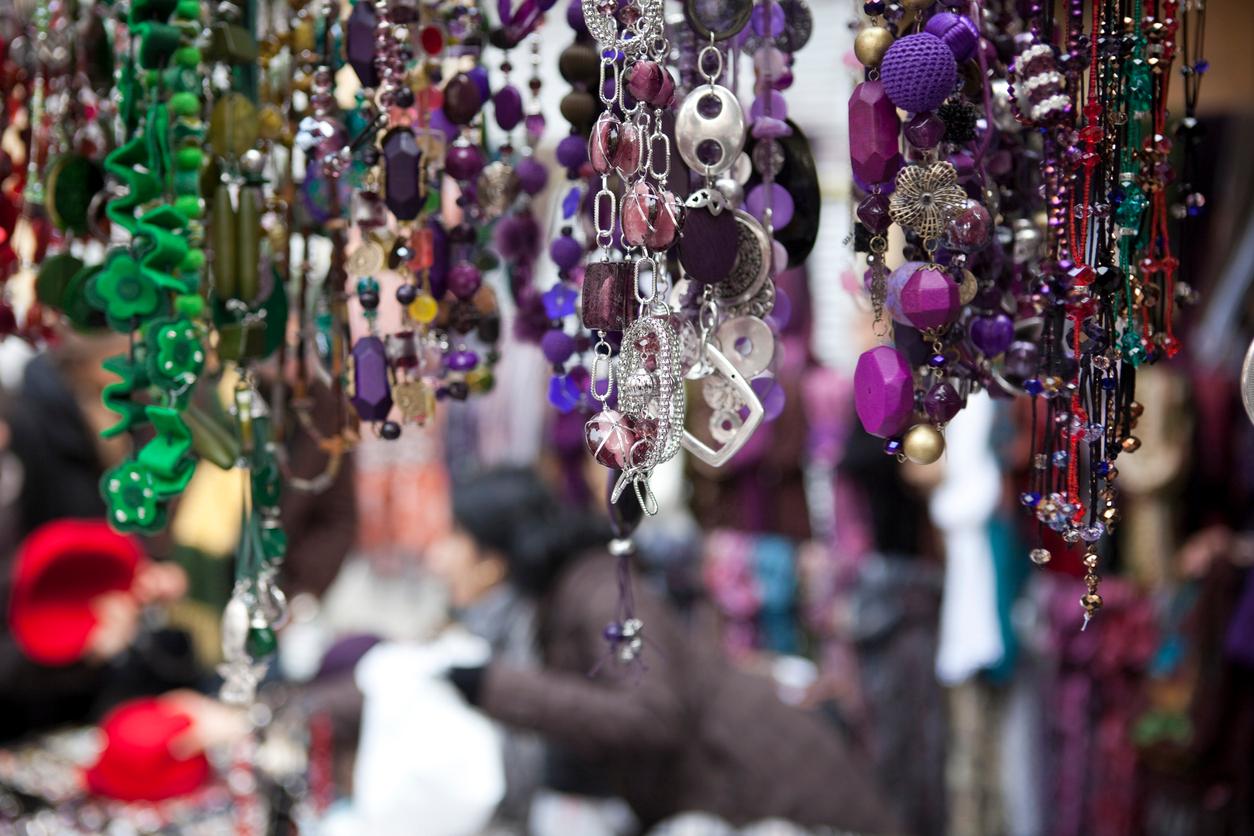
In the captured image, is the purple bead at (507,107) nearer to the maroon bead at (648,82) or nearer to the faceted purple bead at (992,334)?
the maroon bead at (648,82)

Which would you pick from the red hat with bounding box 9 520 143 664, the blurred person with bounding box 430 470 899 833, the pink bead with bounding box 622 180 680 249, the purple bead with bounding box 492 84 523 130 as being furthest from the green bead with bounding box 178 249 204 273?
the red hat with bounding box 9 520 143 664

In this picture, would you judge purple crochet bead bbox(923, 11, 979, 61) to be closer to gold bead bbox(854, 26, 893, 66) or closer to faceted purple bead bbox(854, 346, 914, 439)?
gold bead bbox(854, 26, 893, 66)

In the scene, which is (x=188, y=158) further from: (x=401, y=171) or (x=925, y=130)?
(x=925, y=130)

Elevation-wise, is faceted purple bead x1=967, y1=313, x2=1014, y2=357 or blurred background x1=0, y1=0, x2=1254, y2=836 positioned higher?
faceted purple bead x1=967, y1=313, x2=1014, y2=357

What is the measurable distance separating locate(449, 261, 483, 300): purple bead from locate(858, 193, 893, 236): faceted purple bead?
365 millimetres

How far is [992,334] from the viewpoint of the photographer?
970 millimetres

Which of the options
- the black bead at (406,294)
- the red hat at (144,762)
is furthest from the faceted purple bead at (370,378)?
the red hat at (144,762)

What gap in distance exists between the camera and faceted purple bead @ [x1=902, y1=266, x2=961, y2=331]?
2.87 ft

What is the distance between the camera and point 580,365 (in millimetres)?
1083

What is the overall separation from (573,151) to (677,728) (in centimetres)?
133

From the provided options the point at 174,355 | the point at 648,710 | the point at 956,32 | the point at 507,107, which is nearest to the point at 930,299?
the point at 956,32

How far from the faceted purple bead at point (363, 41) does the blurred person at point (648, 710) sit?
46.1 inches

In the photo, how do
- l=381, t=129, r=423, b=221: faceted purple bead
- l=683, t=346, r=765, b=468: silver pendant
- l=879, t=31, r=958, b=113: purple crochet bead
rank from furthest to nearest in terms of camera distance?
l=381, t=129, r=423, b=221: faceted purple bead < l=683, t=346, r=765, b=468: silver pendant < l=879, t=31, r=958, b=113: purple crochet bead

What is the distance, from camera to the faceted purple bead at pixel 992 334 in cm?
97
